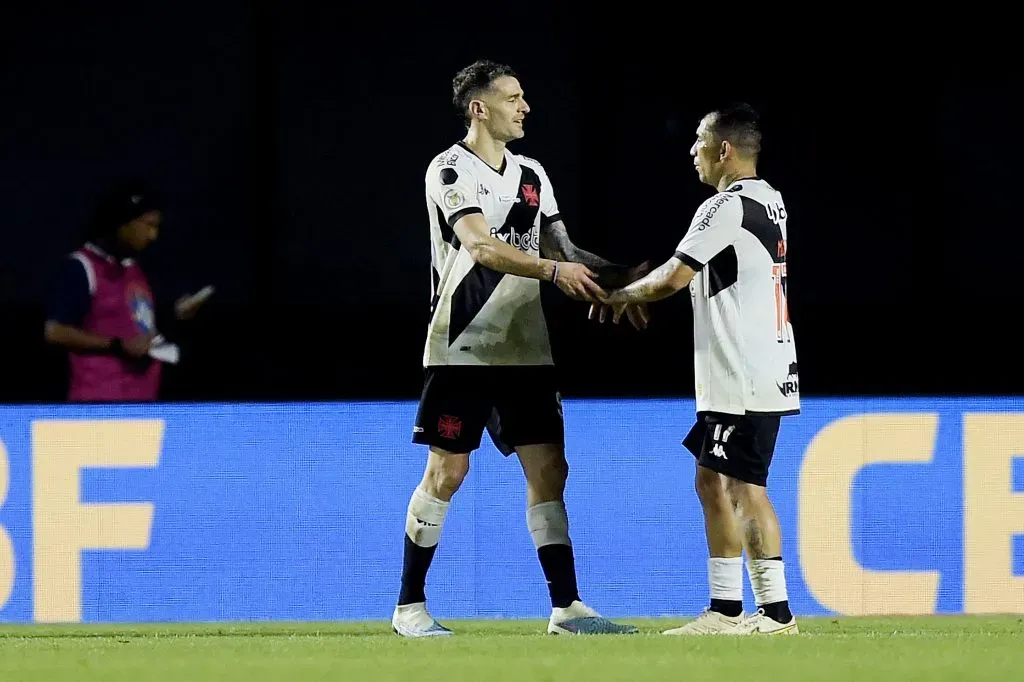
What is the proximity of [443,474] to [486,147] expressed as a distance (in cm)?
100

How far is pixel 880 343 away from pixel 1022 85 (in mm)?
1932

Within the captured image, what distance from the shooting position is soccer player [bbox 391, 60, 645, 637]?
546 centimetres

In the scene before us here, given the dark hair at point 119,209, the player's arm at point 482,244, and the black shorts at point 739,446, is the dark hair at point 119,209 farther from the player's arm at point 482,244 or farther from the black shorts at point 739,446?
the black shorts at point 739,446

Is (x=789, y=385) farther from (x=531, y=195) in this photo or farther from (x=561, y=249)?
(x=531, y=195)

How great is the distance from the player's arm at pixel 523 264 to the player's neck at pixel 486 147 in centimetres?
29

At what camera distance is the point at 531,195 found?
5570 millimetres

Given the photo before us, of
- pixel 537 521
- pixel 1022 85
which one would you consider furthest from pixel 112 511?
pixel 1022 85

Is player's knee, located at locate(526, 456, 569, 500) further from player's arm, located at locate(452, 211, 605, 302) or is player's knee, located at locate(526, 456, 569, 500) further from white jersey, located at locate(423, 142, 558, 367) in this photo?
player's arm, located at locate(452, 211, 605, 302)

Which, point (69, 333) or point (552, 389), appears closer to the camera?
point (552, 389)

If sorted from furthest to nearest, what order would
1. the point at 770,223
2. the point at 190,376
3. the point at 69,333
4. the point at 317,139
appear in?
the point at 317,139 < the point at 190,376 < the point at 69,333 < the point at 770,223

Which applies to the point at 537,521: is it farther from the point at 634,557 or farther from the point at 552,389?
the point at 634,557

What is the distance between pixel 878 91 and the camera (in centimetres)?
1040

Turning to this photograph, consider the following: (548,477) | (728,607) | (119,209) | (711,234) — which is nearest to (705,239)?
(711,234)

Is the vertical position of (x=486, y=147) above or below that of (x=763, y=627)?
above
